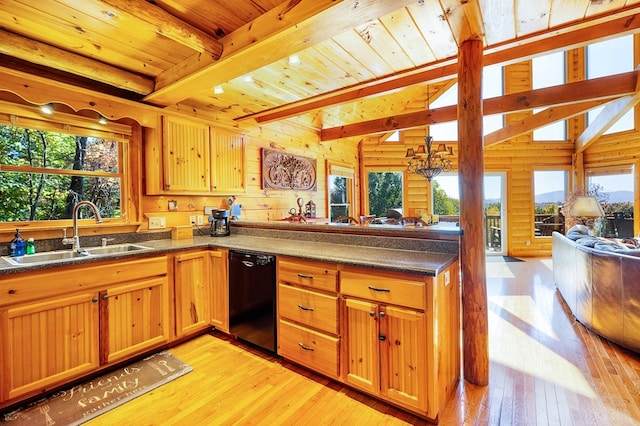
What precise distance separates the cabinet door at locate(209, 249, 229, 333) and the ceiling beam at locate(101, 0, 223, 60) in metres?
1.61

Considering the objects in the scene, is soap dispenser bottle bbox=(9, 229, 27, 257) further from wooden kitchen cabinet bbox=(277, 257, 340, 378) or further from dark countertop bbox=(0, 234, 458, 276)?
wooden kitchen cabinet bbox=(277, 257, 340, 378)

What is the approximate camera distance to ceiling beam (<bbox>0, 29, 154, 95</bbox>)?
6.52 feet

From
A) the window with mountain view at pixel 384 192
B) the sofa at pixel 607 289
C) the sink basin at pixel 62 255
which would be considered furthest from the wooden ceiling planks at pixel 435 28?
the window with mountain view at pixel 384 192

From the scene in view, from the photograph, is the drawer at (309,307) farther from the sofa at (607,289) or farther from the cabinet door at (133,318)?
the sofa at (607,289)

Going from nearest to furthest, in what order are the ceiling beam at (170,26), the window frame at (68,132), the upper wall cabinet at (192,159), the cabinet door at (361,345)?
the ceiling beam at (170,26) < the cabinet door at (361,345) < the window frame at (68,132) < the upper wall cabinet at (192,159)

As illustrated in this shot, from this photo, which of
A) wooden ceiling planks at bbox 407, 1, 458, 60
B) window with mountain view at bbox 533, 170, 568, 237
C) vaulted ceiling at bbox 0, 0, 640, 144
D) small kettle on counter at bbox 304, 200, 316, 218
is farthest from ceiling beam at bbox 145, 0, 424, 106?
window with mountain view at bbox 533, 170, 568, 237

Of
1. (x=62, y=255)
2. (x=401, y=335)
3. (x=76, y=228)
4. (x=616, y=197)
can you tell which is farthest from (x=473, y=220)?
(x=616, y=197)

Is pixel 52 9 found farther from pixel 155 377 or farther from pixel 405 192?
pixel 405 192

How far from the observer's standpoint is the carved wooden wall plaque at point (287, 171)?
13.7 feet

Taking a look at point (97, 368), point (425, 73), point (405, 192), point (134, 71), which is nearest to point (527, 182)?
point (405, 192)

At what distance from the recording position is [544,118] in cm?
432

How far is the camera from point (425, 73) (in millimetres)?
Result: 2783

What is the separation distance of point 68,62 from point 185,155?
1118 mm

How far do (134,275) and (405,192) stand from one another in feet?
19.0
